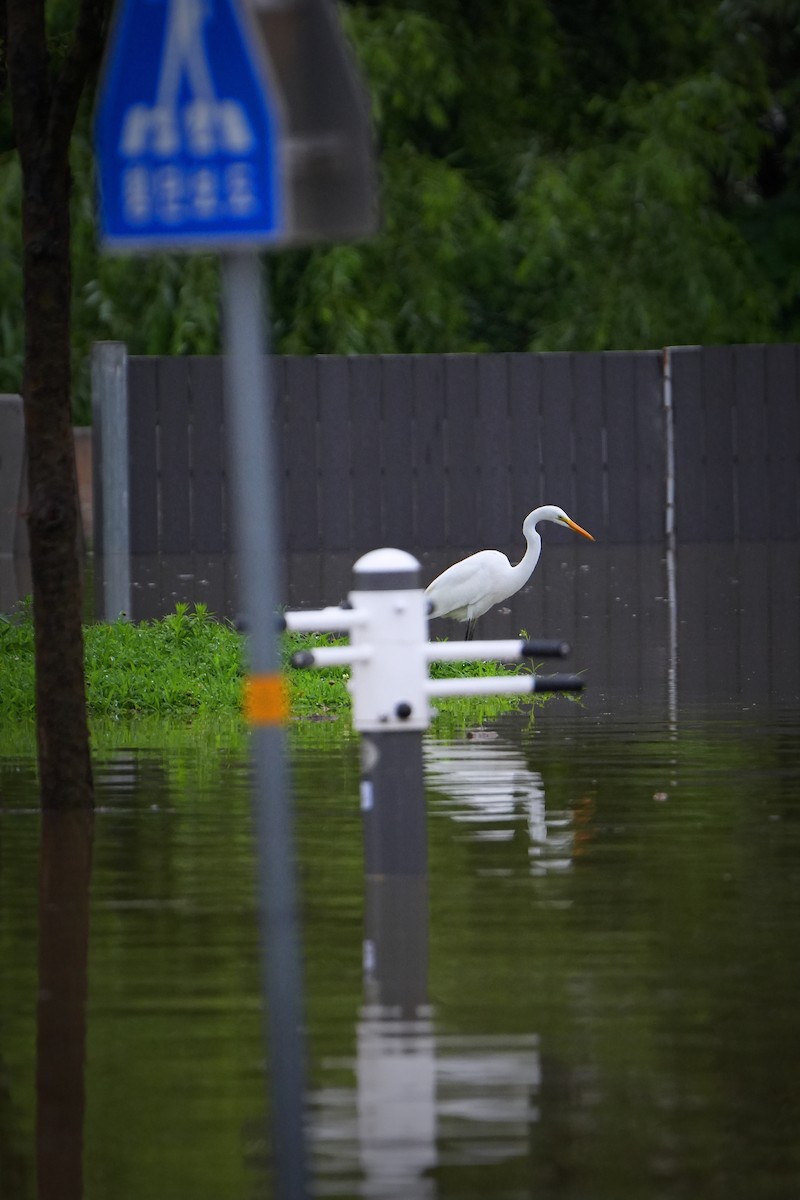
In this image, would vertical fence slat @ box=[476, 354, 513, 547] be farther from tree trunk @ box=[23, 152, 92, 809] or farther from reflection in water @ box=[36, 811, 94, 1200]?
reflection in water @ box=[36, 811, 94, 1200]

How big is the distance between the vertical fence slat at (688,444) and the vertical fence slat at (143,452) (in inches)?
219

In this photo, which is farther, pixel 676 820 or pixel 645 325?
pixel 645 325

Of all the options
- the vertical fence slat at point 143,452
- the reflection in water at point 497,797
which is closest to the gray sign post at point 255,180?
the reflection in water at point 497,797

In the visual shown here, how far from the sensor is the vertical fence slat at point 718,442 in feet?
87.5

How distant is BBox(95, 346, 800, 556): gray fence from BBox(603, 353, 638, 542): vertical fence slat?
2 centimetres

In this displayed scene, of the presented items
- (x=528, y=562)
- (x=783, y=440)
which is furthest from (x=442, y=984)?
(x=783, y=440)

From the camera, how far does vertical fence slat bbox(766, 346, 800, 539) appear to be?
26.9m

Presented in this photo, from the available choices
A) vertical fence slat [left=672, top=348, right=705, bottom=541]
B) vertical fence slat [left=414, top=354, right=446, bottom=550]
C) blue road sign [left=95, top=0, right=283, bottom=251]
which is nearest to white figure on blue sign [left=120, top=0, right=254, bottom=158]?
blue road sign [left=95, top=0, right=283, bottom=251]

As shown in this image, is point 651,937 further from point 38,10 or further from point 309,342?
point 309,342

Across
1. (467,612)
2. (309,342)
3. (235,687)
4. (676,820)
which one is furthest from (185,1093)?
(309,342)

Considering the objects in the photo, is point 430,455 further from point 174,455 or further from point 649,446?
point 174,455

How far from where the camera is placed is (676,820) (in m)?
8.19

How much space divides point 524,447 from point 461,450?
69 cm

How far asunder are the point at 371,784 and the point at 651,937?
101cm
